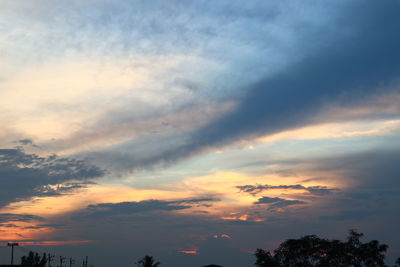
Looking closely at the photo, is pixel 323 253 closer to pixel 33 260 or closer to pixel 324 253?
pixel 324 253

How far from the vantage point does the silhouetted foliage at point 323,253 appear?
78.6m

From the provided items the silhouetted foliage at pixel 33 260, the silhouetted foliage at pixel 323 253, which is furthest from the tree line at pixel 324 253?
the silhouetted foliage at pixel 33 260

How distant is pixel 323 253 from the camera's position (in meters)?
83.1

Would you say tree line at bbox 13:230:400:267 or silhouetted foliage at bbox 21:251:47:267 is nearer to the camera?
tree line at bbox 13:230:400:267

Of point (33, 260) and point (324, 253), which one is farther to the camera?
point (33, 260)

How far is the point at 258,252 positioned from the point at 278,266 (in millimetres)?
4815

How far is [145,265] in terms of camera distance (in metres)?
116

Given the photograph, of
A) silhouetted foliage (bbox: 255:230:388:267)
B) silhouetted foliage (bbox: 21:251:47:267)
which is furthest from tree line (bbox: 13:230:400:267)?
silhouetted foliage (bbox: 21:251:47:267)

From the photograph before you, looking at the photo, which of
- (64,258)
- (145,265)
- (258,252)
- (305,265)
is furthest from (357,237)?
(64,258)

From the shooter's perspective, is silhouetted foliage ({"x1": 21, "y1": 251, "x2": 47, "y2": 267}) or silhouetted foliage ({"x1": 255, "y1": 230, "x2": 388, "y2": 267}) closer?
silhouetted foliage ({"x1": 255, "y1": 230, "x2": 388, "y2": 267})

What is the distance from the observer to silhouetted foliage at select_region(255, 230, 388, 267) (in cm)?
7862

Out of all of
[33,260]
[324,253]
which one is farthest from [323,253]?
[33,260]

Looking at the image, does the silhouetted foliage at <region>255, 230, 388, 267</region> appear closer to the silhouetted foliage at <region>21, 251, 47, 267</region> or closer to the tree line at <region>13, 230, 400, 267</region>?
the tree line at <region>13, 230, 400, 267</region>

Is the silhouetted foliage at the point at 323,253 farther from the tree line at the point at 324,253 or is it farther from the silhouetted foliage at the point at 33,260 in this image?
the silhouetted foliage at the point at 33,260
